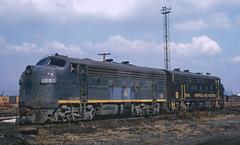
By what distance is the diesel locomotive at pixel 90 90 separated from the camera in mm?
22000

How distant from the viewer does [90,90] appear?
81.0 feet

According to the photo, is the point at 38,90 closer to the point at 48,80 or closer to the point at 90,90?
the point at 48,80

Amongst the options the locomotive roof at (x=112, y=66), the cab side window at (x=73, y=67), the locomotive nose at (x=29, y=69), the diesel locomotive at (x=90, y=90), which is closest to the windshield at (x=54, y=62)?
the diesel locomotive at (x=90, y=90)

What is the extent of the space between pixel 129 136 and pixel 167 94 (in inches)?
684

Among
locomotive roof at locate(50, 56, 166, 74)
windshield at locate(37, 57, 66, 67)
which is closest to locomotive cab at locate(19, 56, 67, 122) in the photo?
windshield at locate(37, 57, 66, 67)

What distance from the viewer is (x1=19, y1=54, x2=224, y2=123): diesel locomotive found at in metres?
22.0

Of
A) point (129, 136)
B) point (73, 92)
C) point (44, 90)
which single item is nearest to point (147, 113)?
point (73, 92)

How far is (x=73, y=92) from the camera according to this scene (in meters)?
23.5

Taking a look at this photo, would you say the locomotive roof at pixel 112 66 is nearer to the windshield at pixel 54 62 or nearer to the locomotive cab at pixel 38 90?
the windshield at pixel 54 62

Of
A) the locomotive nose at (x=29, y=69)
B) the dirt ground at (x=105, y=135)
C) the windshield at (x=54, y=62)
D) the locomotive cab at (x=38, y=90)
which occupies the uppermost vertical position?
the windshield at (x=54, y=62)

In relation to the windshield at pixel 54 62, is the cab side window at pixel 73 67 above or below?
below

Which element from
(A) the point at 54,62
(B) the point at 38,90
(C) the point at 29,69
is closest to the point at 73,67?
(A) the point at 54,62

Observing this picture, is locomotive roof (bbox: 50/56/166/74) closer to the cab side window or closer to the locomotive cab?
the cab side window

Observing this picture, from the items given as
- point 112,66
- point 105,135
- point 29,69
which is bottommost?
point 105,135
